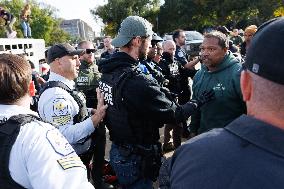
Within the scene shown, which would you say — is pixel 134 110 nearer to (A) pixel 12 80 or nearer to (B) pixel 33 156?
(A) pixel 12 80

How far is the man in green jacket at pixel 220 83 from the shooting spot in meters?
3.29

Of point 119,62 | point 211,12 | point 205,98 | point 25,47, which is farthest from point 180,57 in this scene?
point 211,12

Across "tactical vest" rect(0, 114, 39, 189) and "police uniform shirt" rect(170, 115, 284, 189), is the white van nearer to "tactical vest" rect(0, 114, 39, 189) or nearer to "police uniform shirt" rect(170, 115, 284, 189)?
"tactical vest" rect(0, 114, 39, 189)

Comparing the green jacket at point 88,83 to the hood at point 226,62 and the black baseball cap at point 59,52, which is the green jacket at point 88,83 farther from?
the hood at point 226,62

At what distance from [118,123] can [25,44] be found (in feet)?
34.4

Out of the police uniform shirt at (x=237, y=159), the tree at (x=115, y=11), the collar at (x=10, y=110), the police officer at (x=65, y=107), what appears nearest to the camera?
the police uniform shirt at (x=237, y=159)

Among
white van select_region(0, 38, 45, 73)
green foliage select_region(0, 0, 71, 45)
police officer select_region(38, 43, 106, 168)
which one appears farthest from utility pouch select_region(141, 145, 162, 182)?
green foliage select_region(0, 0, 71, 45)

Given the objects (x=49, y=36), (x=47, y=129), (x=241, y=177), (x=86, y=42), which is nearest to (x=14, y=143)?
(x=47, y=129)

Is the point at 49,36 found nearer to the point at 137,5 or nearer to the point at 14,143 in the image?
the point at 137,5

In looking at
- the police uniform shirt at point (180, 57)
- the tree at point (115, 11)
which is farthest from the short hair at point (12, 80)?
the tree at point (115, 11)

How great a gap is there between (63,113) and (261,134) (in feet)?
7.11

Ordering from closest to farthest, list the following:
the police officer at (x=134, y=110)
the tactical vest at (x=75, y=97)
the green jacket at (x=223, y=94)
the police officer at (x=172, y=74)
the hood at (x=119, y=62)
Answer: the police officer at (x=134, y=110) → the hood at (x=119, y=62) → the tactical vest at (x=75, y=97) → the green jacket at (x=223, y=94) → the police officer at (x=172, y=74)

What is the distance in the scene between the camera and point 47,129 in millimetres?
1684

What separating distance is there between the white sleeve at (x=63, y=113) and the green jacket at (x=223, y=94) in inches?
46.5
